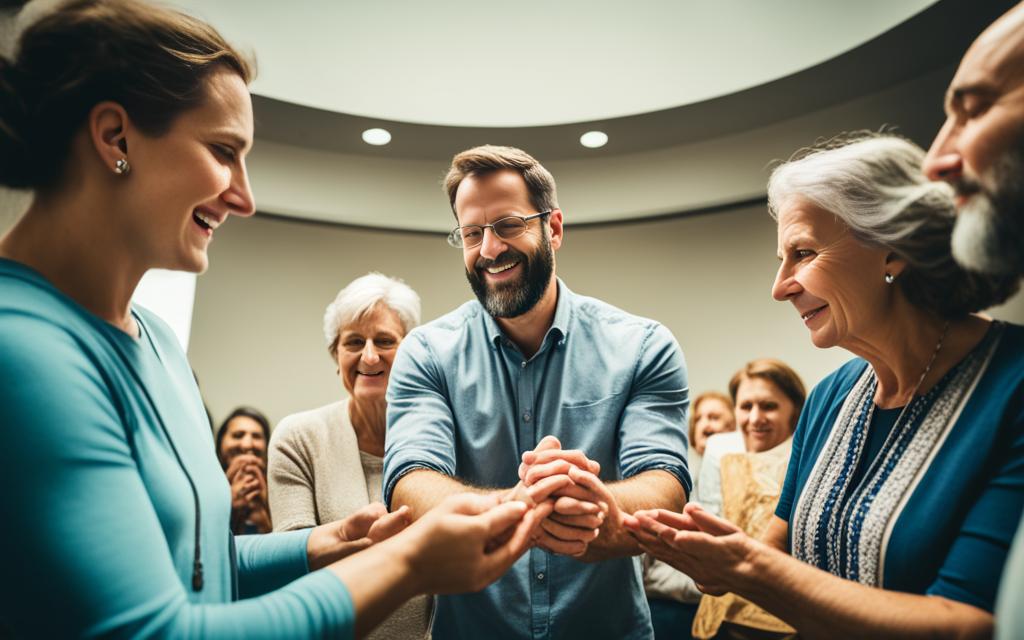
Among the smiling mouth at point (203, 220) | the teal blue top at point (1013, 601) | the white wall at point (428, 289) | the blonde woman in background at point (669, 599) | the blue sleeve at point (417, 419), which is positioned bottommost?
the blonde woman in background at point (669, 599)

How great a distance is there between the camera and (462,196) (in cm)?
210

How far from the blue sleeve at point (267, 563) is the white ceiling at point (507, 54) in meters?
3.96

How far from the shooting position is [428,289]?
588 centimetres

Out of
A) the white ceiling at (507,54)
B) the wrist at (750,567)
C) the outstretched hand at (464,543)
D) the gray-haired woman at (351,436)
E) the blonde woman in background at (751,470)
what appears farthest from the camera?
the white ceiling at (507,54)

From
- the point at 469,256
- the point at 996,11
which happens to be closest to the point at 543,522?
the point at 469,256

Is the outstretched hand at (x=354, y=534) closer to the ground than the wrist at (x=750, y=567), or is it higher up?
higher up

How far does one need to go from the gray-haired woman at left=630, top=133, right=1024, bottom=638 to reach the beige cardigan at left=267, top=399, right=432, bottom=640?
117cm

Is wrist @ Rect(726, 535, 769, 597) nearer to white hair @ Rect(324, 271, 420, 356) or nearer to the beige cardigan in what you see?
the beige cardigan

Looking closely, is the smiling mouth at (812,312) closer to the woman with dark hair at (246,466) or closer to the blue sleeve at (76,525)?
the blue sleeve at (76,525)

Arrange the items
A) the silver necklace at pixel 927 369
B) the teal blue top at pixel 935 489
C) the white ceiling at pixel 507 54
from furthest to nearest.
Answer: the white ceiling at pixel 507 54
the silver necklace at pixel 927 369
the teal blue top at pixel 935 489

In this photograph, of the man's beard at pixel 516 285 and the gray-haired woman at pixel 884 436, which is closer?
the gray-haired woman at pixel 884 436

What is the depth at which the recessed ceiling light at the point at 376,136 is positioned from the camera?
5109mm

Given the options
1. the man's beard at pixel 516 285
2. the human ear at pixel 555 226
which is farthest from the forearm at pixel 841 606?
the human ear at pixel 555 226

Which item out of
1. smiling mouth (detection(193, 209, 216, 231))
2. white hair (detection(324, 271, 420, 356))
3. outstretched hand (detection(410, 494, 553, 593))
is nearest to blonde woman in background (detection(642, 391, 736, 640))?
white hair (detection(324, 271, 420, 356))
